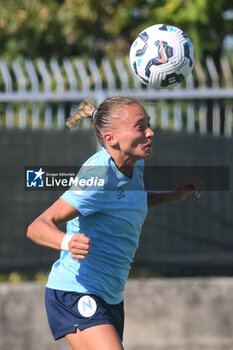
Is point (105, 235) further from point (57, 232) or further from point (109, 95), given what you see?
point (109, 95)

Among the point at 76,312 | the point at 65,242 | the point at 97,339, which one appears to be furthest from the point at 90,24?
the point at 65,242

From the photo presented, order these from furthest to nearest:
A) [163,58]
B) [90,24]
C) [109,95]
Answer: [90,24]
[109,95]
[163,58]

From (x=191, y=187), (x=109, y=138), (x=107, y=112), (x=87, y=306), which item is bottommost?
(x=87, y=306)

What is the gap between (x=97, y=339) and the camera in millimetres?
Answer: 4305

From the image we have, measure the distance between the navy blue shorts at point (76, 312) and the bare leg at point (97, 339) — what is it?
3 centimetres

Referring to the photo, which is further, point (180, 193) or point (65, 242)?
point (180, 193)

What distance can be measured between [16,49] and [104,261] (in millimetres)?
7704

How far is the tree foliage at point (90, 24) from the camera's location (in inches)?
421

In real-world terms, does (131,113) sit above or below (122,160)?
above

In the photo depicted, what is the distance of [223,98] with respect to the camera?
24.2 ft

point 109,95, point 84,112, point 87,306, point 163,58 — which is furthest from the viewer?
point 109,95

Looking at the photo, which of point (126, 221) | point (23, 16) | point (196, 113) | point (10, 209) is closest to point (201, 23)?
point (23, 16)

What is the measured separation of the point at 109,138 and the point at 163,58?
0.97 metres

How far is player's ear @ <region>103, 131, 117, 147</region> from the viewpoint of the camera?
4.57 meters
